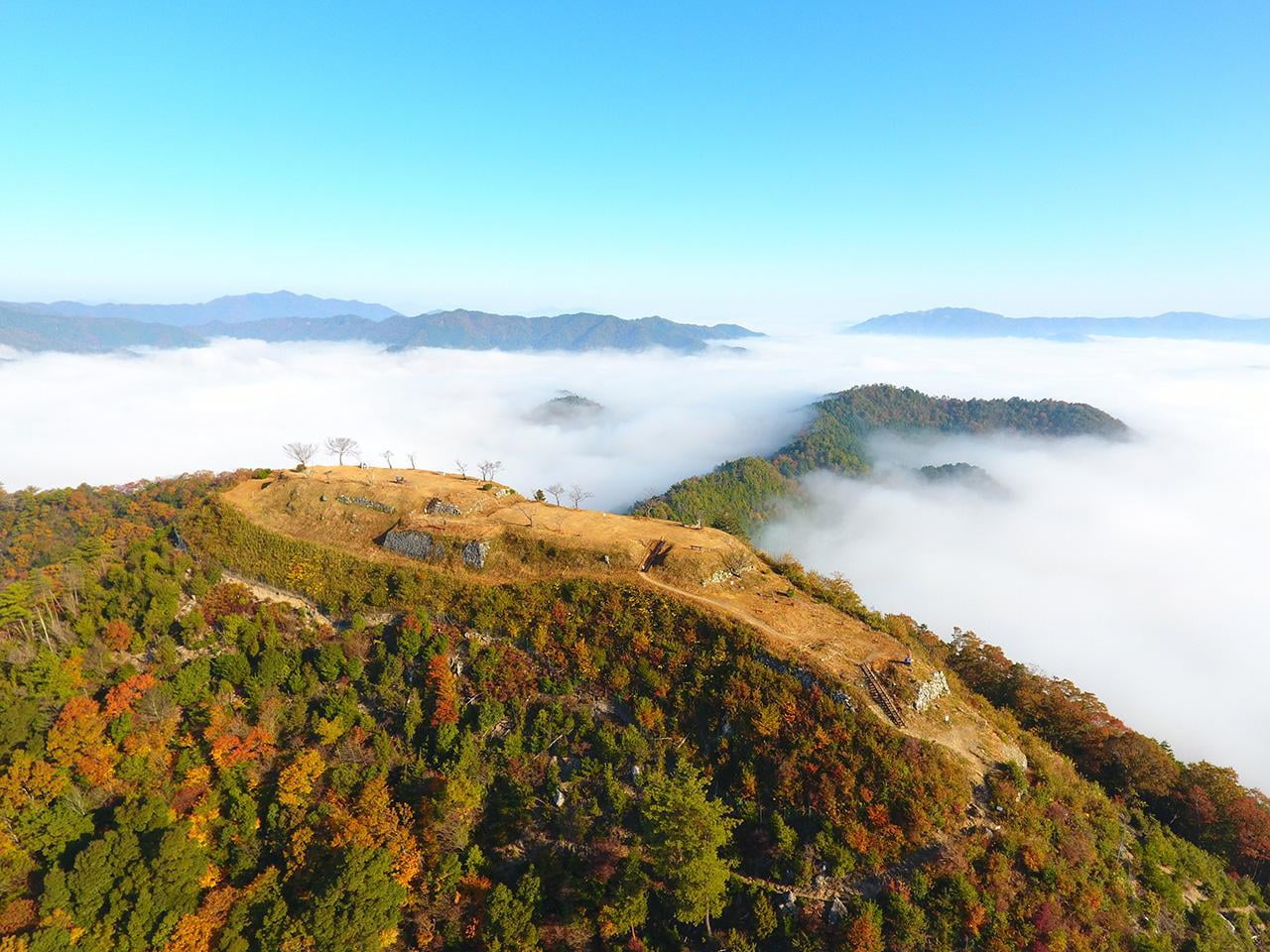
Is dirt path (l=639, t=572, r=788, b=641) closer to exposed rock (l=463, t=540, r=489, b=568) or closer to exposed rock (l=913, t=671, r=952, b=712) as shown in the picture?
exposed rock (l=913, t=671, r=952, b=712)

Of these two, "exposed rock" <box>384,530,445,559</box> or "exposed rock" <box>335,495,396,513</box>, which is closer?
"exposed rock" <box>384,530,445,559</box>

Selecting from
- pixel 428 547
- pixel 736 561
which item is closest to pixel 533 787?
pixel 428 547

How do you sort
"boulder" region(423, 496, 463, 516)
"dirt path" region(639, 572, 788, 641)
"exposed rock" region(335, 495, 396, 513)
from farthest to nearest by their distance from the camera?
"exposed rock" region(335, 495, 396, 513)
"boulder" region(423, 496, 463, 516)
"dirt path" region(639, 572, 788, 641)

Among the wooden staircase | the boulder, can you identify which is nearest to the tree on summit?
the wooden staircase

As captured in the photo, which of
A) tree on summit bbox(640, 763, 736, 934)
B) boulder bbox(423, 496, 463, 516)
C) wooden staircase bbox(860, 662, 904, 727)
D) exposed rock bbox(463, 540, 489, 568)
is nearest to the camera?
tree on summit bbox(640, 763, 736, 934)

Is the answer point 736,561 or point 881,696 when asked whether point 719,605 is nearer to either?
point 736,561

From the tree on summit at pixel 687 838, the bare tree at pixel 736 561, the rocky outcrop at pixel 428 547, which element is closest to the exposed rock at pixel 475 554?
the rocky outcrop at pixel 428 547
